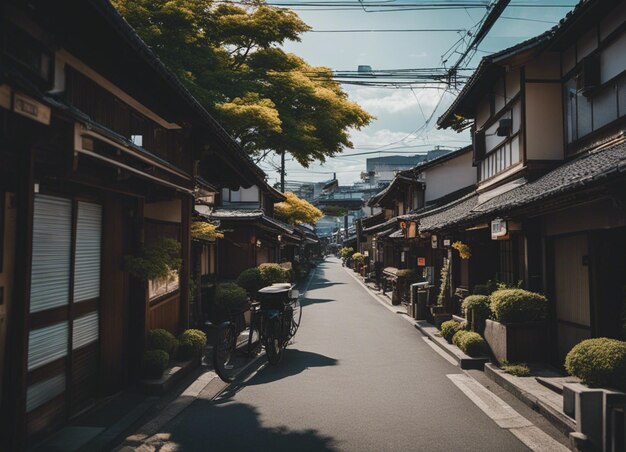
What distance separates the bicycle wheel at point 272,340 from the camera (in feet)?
33.2

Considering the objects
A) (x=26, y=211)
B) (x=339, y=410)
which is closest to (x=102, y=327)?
(x=26, y=211)

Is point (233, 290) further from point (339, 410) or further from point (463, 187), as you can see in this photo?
A: point (463, 187)

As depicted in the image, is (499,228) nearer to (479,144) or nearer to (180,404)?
(479,144)

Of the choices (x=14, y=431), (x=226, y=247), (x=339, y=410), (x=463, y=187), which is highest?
(x=463, y=187)

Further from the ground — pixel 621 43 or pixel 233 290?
pixel 621 43

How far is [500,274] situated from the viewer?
43.0 ft

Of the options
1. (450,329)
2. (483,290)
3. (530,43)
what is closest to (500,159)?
(530,43)

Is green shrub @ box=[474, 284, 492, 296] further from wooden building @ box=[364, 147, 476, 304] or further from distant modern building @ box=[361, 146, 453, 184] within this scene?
distant modern building @ box=[361, 146, 453, 184]

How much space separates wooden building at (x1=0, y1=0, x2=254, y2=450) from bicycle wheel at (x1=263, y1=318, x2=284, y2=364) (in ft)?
7.49

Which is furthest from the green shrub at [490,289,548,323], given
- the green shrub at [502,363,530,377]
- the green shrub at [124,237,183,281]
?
the green shrub at [124,237,183,281]

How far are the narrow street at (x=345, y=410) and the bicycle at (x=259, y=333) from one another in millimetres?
438

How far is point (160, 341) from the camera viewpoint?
8555mm

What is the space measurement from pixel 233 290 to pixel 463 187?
50.7 ft

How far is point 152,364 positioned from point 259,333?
9.53 ft
